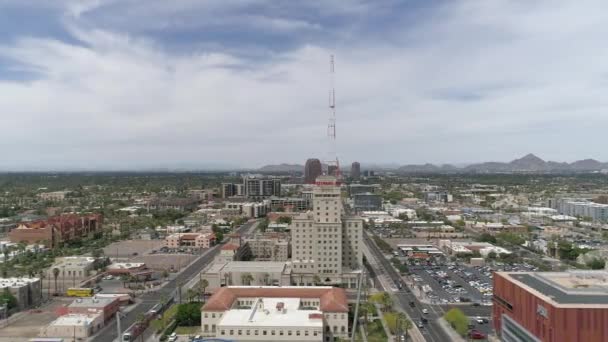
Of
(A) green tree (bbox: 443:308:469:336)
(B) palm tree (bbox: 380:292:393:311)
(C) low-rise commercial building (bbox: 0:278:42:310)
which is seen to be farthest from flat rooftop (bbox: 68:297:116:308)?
(A) green tree (bbox: 443:308:469:336)

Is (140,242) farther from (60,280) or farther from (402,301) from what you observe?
(402,301)

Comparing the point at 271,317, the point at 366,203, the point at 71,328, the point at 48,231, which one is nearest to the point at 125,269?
the point at 71,328

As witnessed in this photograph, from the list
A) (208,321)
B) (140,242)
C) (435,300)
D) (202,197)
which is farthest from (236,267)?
(202,197)

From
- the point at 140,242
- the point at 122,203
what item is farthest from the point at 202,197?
the point at 140,242

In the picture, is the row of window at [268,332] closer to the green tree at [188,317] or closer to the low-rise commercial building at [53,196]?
the green tree at [188,317]

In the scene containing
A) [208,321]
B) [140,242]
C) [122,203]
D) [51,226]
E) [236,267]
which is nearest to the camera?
[208,321]

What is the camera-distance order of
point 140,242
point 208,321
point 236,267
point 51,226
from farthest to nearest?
point 140,242 → point 51,226 → point 236,267 → point 208,321

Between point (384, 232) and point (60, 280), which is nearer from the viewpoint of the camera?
point (60, 280)
